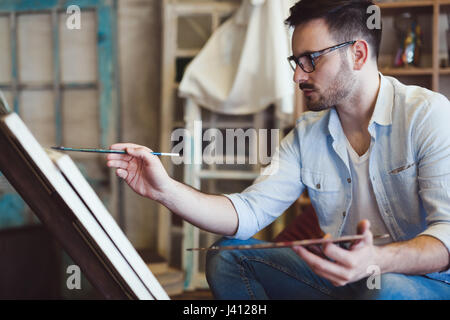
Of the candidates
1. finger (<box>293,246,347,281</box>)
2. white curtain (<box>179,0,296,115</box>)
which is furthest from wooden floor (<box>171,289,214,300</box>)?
finger (<box>293,246,347,281</box>)

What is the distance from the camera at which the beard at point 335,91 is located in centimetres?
149

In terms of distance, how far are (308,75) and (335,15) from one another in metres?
0.21

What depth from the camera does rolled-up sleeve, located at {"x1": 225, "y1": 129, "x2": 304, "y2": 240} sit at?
145cm

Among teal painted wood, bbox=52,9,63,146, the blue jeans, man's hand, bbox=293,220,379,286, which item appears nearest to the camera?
man's hand, bbox=293,220,379,286

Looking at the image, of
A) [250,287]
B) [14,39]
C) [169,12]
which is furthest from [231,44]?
[250,287]

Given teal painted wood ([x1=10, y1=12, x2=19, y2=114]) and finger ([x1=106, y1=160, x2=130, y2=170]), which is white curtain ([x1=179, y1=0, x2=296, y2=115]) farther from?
finger ([x1=106, y1=160, x2=130, y2=170])

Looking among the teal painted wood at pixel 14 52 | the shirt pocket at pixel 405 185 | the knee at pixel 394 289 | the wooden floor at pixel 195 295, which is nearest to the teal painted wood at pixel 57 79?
the teal painted wood at pixel 14 52

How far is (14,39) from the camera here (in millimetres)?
3145

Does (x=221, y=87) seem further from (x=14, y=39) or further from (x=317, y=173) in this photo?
(x=14, y=39)

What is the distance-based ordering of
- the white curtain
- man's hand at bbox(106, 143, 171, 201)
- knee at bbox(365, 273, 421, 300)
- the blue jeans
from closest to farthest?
knee at bbox(365, 273, 421, 300) < man's hand at bbox(106, 143, 171, 201) < the blue jeans < the white curtain

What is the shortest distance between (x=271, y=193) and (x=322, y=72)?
427mm

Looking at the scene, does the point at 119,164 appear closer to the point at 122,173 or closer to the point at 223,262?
the point at 122,173

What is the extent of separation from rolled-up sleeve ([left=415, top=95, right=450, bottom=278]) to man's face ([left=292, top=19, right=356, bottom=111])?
0.91 ft

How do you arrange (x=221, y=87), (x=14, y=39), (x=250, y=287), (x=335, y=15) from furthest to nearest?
(x=14, y=39) < (x=221, y=87) < (x=335, y=15) < (x=250, y=287)
